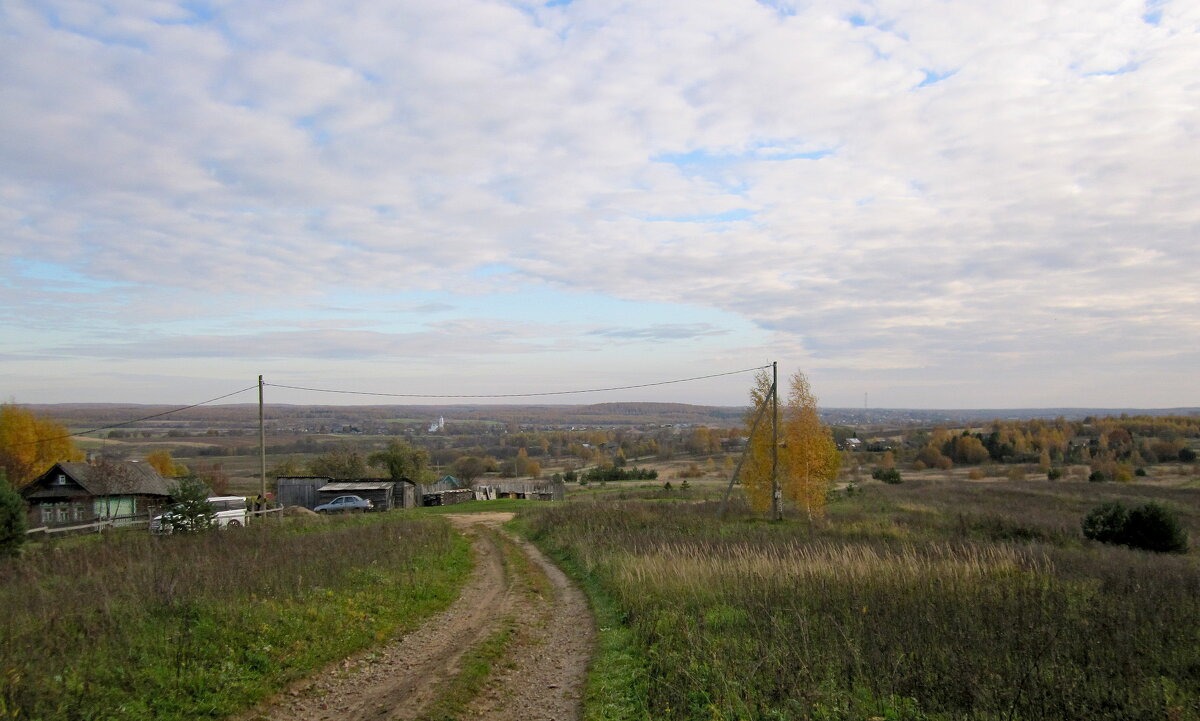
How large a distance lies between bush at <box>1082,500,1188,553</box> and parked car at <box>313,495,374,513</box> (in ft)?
112

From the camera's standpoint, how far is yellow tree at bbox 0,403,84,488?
47.8 meters

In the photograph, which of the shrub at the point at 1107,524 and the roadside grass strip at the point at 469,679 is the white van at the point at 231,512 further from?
the shrub at the point at 1107,524

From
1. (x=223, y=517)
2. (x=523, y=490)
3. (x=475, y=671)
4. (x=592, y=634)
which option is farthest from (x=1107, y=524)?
(x=523, y=490)

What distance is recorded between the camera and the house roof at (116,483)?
34.2 metres

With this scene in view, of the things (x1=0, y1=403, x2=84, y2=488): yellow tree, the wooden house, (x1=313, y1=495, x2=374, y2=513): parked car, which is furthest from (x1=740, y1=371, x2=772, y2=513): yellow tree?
(x1=0, y1=403, x2=84, y2=488): yellow tree

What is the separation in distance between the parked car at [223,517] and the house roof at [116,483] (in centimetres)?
498

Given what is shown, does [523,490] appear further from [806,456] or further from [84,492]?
[806,456]

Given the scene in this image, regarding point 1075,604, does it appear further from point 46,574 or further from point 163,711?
point 46,574

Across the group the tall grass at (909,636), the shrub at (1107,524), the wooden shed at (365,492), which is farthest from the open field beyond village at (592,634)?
the wooden shed at (365,492)

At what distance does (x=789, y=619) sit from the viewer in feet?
29.2

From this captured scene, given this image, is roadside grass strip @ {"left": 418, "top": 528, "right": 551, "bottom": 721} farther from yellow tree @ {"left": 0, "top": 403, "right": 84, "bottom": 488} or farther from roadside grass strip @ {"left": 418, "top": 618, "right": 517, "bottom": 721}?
yellow tree @ {"left": 0, "top": 403, "right": 84, "bottom": 488}

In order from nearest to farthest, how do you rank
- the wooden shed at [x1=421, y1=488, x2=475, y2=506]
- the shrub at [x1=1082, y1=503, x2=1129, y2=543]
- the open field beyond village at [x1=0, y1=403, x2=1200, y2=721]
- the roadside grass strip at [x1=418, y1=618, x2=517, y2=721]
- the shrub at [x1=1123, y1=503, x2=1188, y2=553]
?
the open field beyond village at [x1=0, y1=403, x2=1200, y2=721], the roadside grass strip at [x1=418, y1=618, x2=517, y2=721], the shrub at [x1=1123, y1=503, x2=1188, y2=553], the shrub at [x1=1082, y1=503, x2=1129, y2=543], the wooden shed at [x1=421, y1=488, x2=475, y2=506]

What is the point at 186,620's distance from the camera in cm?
842

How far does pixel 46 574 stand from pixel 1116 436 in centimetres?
13626
